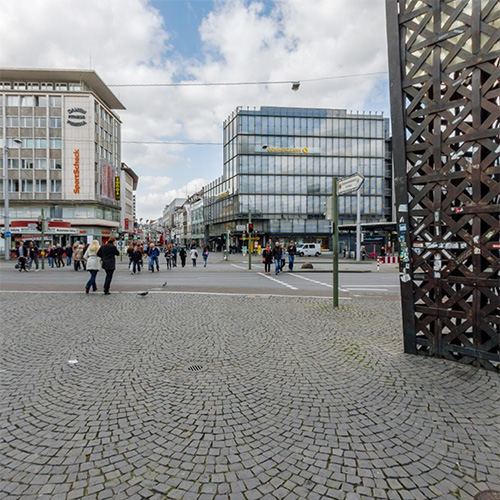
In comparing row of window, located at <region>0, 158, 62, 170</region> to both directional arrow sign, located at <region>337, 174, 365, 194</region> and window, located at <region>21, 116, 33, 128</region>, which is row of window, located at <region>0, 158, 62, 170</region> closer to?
window, located at <region>21, 116, 33, 128</region>

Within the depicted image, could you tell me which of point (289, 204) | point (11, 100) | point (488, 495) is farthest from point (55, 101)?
point (488, 495)

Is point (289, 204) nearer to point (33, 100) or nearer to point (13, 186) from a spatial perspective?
point (33, 100)

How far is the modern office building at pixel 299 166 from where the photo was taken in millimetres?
57281

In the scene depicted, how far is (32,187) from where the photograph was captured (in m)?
42.3

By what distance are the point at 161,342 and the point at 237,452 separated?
3.02 m

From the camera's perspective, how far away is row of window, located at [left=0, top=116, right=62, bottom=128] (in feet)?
136

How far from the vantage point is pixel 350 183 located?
293 inches

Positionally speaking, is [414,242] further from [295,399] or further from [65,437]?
[65,437]

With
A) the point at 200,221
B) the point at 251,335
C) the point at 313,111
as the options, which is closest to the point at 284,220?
A: the point at 313,111

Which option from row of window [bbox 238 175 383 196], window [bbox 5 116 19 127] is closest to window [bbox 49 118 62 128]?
window [bbox 5 116 19 127]

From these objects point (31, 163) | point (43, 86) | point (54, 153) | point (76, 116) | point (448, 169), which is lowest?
point (448, 169)

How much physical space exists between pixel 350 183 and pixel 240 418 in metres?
6.02

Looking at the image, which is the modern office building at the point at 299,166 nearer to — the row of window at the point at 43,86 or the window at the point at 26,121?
the row of window at the point at 43,86

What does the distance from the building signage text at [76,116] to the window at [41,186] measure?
8.61 m
